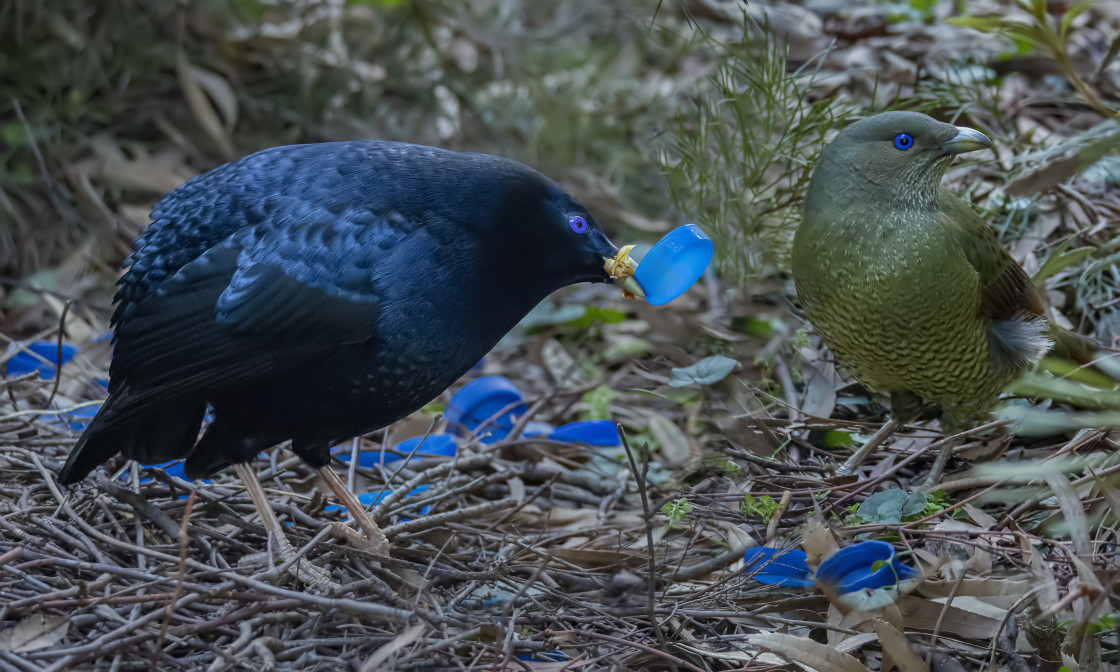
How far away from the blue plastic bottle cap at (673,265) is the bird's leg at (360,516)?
102 cm

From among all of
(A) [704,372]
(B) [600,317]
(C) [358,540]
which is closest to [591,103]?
(B) [600,317]

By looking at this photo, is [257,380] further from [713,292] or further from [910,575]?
[713,292]

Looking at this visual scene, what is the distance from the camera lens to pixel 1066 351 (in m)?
3.30

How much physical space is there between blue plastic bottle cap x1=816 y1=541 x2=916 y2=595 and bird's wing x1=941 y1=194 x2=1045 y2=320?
37.5 inches

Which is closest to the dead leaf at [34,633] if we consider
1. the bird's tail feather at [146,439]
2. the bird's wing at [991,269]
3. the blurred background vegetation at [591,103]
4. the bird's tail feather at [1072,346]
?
the bird's tail feather at [146,439]

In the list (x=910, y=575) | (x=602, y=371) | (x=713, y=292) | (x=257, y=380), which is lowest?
(x=602, y=371)

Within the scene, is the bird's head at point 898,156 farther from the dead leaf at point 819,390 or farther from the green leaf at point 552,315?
the green leaf at point 552,315

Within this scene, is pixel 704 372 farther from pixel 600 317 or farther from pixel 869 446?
pixel 600 317

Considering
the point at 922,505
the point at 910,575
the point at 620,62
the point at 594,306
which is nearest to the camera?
the point at 910,575

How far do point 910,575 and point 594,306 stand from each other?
2.78 metres

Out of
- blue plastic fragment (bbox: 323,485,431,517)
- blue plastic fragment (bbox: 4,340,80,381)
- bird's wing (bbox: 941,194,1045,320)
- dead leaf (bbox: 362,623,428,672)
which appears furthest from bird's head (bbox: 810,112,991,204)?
blue plastic fragment (bbox: 4,340,80,381)

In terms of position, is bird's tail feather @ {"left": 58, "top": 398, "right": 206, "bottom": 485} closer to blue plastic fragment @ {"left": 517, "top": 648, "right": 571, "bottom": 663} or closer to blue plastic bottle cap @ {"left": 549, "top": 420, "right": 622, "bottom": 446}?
blue plastic fragment @ {"left": 517, "top": 648, "right": 571, "bottom": 663}

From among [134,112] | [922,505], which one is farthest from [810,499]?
[134,112]

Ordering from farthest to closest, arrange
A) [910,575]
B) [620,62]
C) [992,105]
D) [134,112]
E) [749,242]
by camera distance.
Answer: [620,62]
[134,112]
[992,105]
[749,242]
[910,575]
